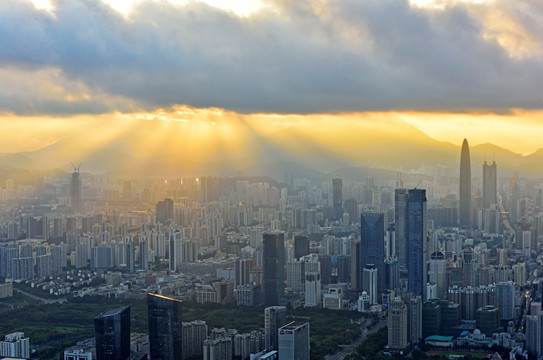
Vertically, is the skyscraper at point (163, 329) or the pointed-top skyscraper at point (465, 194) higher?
the pointed-top skyscraper at point (465, 194)

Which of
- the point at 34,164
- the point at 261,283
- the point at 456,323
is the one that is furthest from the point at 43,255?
the point at 456,323

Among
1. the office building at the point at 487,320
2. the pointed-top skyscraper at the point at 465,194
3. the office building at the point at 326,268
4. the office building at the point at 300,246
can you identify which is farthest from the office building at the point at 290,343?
the pointed-top skyscraper at the point at 465,194

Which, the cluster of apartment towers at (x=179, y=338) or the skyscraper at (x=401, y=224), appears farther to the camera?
the skyscraper at (x=401, y=224)

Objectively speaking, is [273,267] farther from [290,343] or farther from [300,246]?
[290,343]

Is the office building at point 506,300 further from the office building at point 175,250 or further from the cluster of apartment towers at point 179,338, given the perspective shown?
the office building at point 175,250

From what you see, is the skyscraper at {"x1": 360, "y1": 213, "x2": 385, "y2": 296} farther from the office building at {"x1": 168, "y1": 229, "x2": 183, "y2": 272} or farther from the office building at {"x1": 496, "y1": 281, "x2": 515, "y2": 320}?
the office building at {"x1": 168, "y1": 229, "x2": 183, "y2": 272}

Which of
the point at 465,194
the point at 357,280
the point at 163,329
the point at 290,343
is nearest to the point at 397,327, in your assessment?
the point at 290,343
